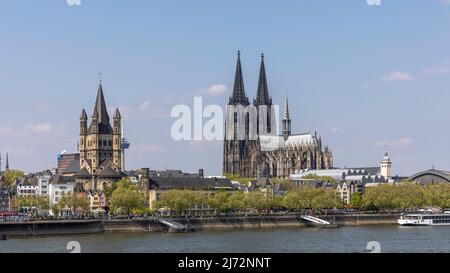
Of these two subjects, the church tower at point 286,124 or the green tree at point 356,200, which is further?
the church tower at point 286,124

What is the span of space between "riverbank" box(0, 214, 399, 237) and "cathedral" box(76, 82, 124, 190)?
2186 cm

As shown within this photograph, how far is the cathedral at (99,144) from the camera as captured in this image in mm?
77750

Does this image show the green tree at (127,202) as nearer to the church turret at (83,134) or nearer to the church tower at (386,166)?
the church turret at (83,134)

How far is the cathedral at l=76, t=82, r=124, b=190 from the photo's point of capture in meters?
77.8

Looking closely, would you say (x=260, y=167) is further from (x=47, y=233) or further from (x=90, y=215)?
(x=47, y=233)

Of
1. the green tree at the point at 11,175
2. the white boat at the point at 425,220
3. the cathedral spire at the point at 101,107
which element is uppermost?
the cathedral spire at the point at 101,107

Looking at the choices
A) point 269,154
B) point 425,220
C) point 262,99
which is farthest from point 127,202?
point 269,154

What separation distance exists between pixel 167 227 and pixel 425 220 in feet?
61.9

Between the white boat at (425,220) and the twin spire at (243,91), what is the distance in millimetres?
39530

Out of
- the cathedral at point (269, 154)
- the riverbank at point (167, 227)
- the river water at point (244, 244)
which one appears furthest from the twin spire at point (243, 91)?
the river water at point (244, 244)

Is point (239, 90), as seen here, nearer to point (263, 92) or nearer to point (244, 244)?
point (263, 92)

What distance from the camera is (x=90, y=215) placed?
56.6 meters

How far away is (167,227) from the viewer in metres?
52.0
